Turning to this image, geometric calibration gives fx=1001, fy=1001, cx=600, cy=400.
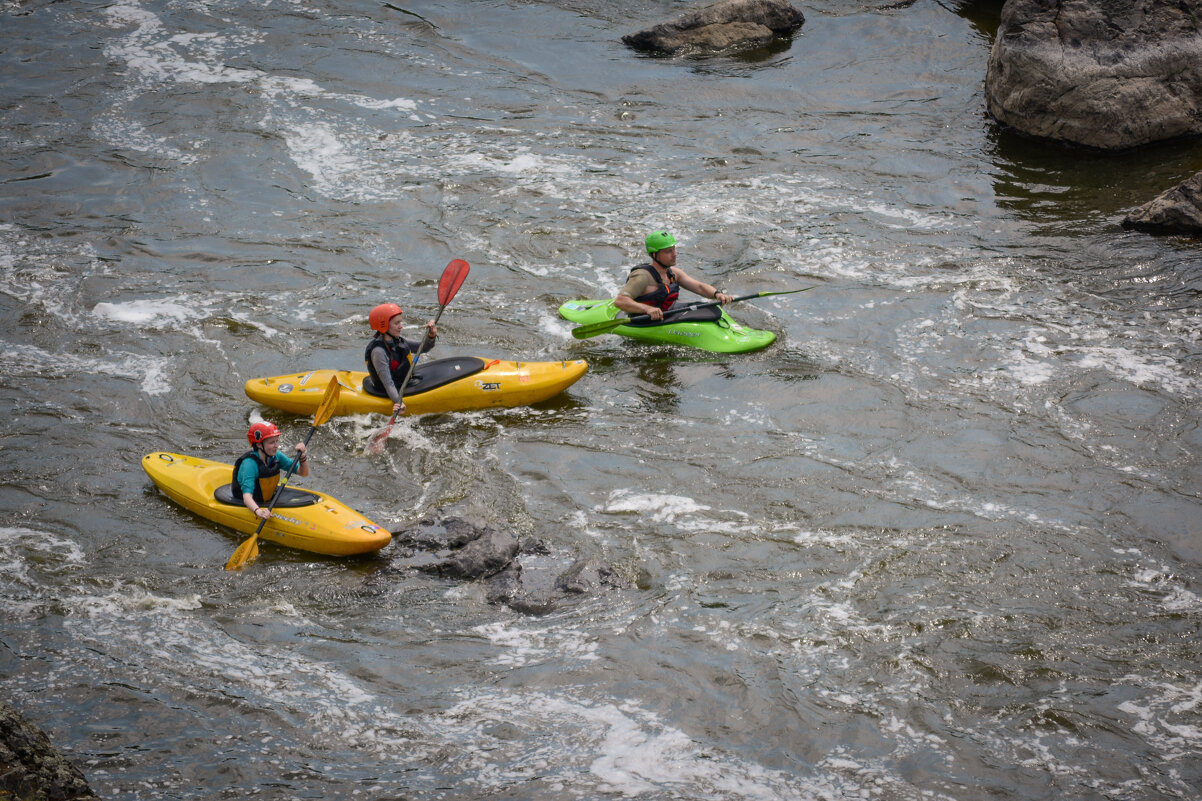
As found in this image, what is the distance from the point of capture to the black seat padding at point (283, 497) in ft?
21.2

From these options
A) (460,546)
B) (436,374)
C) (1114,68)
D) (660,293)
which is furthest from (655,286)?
(1114,68)

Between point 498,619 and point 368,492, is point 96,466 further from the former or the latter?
point 498,619

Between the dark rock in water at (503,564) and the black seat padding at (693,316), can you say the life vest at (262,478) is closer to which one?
the dark rock in water at (503,564)

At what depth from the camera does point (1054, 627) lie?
5.55 metres

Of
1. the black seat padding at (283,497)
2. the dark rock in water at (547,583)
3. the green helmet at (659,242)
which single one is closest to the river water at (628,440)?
the dark rock in water at (547,583)

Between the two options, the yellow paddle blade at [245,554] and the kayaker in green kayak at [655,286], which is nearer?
the yellow paddle blade at [245,554]

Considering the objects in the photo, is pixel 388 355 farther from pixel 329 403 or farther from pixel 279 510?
pixel 279 510

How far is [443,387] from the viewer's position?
7.97 meters

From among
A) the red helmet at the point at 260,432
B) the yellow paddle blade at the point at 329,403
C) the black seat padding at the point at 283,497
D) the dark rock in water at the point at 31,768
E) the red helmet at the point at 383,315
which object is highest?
the red helmet at the point at 383,315

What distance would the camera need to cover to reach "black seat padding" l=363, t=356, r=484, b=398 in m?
7.95

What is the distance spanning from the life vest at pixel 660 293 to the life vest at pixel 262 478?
3.70m

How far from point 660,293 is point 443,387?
2202mm

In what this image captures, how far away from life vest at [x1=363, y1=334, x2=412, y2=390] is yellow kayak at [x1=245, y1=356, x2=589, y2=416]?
110mm

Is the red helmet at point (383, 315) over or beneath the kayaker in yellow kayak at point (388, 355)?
over
